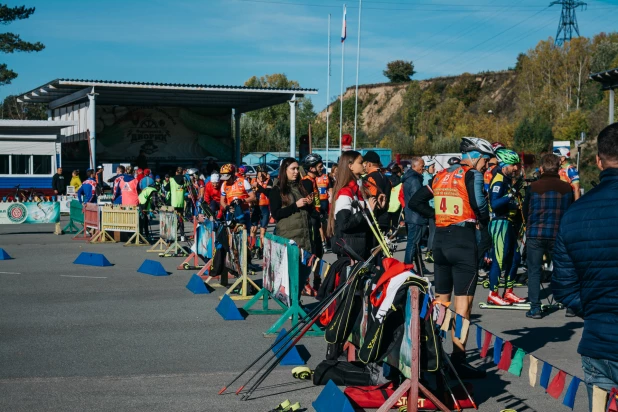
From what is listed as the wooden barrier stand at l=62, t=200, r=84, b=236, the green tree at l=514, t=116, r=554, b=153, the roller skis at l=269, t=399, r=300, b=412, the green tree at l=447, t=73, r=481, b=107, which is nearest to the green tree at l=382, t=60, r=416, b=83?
the green tree at l=447, t=73, r=481, b=107

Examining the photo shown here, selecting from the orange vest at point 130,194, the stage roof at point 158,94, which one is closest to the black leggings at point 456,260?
the orange vest at point 130,194

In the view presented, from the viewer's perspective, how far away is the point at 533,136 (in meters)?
55.7

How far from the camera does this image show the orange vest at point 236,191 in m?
12.9

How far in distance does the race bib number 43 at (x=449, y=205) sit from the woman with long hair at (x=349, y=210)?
73cm

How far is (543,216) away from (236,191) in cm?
525

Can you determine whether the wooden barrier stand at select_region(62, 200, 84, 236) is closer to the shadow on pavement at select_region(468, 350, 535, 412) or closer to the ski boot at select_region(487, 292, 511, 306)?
the ski boot at select_region(487, 292, 511, 306)

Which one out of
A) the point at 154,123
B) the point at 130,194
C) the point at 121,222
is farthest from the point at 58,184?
the point at 154,123

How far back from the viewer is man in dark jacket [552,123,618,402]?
372 cm

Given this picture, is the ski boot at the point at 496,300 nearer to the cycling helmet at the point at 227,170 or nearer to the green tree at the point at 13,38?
the cycling helmet at the point at 227,170

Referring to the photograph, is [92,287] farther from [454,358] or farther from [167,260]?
[454,358]

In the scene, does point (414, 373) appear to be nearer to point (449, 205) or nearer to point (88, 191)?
point (449, 205)

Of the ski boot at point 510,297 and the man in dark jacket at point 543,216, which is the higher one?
the man in dark jacket at point 543,216

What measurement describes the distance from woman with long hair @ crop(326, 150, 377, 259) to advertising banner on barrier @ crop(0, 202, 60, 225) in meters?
16.3

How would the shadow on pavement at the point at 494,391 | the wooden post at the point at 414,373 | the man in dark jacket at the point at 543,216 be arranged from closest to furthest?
1. the wooden post at the point at 414,373
2. the shadow on pavement at the point at 494,391
3. the man in dark jacket at the point at 543,216
